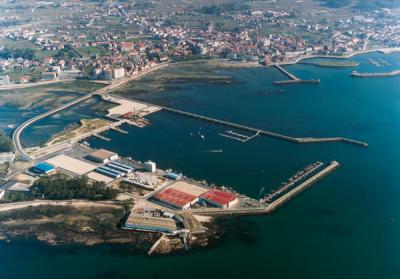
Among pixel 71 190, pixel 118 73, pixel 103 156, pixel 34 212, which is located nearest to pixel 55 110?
pixel 118 73

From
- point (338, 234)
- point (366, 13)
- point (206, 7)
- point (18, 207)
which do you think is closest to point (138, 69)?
point (18, 207)

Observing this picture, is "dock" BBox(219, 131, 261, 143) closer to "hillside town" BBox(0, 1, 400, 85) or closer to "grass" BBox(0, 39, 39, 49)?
"hillside town" BBox(0, 1, 400, 85)

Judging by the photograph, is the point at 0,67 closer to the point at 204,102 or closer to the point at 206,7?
the point at 204,102

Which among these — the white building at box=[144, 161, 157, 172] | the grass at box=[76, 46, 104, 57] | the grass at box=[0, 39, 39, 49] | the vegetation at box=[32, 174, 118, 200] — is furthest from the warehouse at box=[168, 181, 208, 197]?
the grass at box=[0, 39, 39, 49]

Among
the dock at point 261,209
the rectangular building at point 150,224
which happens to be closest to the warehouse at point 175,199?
the dock at point 261,209

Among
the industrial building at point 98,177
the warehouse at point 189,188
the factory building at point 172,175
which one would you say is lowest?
the warehouse at point 189,188

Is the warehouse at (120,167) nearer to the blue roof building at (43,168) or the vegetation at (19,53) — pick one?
the blue roof building at (43,168)
